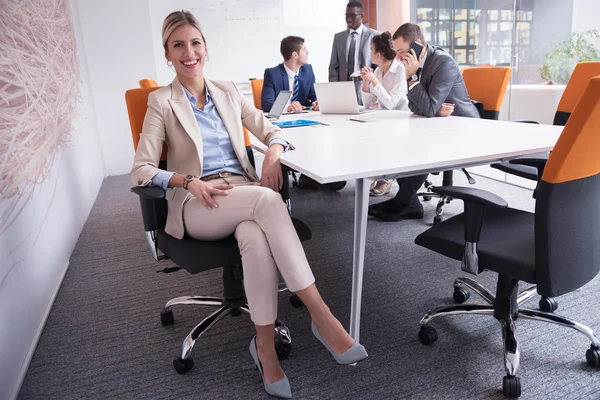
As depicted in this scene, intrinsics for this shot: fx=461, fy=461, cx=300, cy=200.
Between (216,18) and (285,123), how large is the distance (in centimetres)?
384

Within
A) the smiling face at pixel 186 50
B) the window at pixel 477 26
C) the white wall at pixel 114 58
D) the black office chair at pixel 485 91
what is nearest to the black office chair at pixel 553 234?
the smiling face at pixel 186 50

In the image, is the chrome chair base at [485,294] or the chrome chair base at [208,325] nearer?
the chrome chair base at [208,325]

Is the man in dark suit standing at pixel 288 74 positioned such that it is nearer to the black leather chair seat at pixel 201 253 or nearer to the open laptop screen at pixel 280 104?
the open laptop screen at pixel 280 104

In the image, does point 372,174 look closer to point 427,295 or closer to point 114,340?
point 427,295

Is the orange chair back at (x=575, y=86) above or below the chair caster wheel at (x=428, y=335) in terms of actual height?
above

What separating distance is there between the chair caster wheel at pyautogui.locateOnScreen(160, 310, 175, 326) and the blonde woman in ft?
1.61

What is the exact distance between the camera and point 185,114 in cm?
192

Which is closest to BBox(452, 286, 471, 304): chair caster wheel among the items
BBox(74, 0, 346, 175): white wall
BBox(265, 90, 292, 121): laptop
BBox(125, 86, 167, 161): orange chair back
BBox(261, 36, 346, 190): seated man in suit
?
BBox(125, 86, 167, 161): orange chair back

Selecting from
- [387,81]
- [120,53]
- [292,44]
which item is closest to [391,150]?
[387,81]

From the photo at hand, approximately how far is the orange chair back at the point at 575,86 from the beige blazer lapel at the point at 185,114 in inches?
79.2

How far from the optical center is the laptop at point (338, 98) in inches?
132

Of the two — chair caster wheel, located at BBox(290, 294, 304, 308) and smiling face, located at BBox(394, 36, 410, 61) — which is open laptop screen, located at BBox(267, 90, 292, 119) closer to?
smiling face, located at BBox(394, 36, 410, 61)

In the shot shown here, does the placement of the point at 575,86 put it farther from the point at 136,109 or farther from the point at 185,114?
the point at 136,109

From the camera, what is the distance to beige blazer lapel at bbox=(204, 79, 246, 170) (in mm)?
2025
